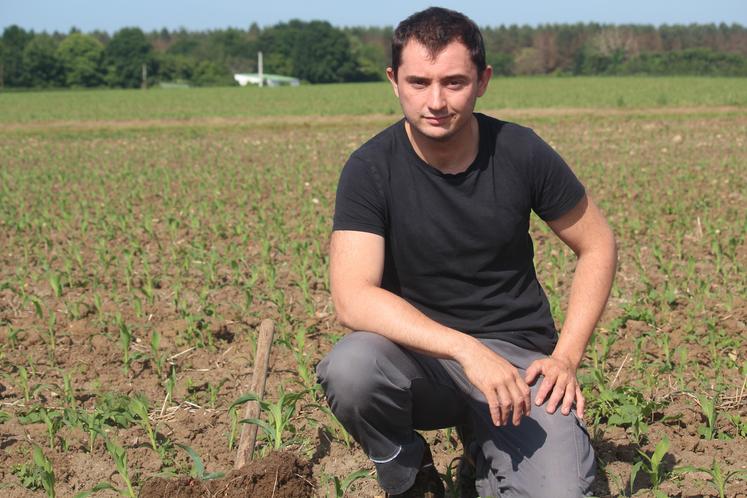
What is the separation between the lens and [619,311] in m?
5.95

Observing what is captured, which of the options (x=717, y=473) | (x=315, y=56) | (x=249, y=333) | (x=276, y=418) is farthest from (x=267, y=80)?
Answer: (x=717, y=473)

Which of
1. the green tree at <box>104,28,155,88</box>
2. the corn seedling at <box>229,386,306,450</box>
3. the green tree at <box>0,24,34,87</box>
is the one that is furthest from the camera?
the green tree at <box>104,28,155,88</box>

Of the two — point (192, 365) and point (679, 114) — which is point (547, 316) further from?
point (679, 114)

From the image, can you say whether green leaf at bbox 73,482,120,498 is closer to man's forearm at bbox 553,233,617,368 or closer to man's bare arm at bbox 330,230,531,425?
man's bare arm at bbox 330,230,531,425

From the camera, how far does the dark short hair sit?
122 inches

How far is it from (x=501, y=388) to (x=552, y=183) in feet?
2.68

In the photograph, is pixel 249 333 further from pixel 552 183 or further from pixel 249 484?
pixel 552 183

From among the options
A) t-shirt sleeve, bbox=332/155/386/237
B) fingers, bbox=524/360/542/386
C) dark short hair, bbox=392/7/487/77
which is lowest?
fingers, bbox=524/360/542/386

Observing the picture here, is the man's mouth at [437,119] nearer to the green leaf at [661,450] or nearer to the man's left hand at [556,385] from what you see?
the man's left hand at [556,385]

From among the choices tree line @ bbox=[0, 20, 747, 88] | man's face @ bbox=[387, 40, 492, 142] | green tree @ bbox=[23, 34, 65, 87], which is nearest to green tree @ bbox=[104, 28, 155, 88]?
tree line @ bbox=[0, 20, 747, 88]

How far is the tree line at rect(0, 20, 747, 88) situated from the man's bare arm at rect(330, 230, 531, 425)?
199ft

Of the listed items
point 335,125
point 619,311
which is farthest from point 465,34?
point 335,125

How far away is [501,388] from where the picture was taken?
2.82 meters

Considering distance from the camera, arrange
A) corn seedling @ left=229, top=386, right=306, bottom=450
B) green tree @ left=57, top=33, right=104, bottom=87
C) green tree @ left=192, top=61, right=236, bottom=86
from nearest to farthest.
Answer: corn seedling @ left=229, top=386, right=306, bottom=450
green tree @ left=57, top=33, right=104, bottom=87
green tree @ left=192, top=61, right=236, bottom=86
